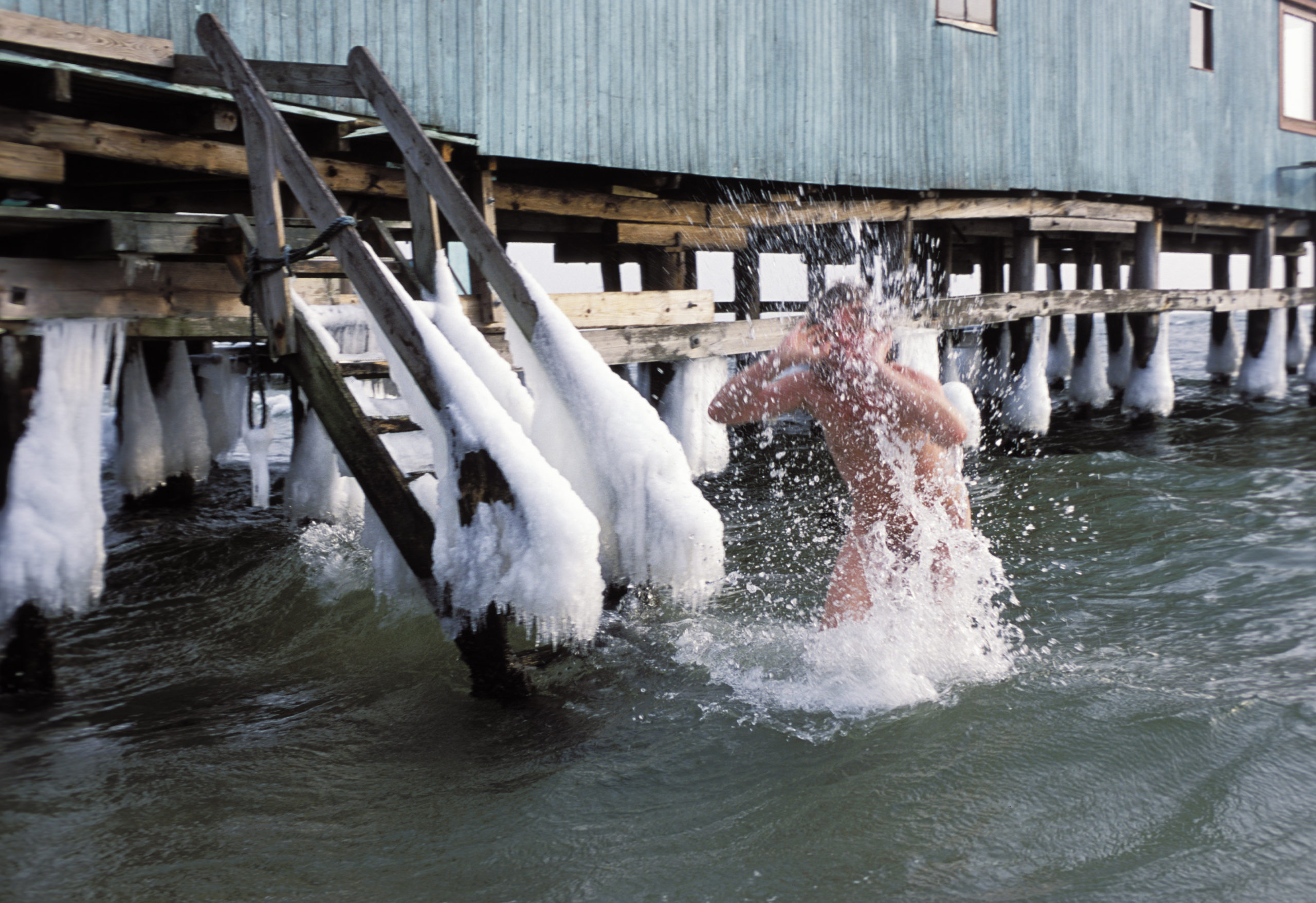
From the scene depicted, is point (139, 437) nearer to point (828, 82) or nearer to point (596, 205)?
→ point (596, 205)

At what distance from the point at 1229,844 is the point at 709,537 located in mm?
2169

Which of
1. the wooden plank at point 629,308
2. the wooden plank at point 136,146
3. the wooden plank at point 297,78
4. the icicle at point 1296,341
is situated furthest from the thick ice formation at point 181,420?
the icicle at point 1296,341

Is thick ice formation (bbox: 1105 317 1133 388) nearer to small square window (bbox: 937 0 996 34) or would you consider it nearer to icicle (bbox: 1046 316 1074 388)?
icicle (bbox: 1046 316 1074 388)

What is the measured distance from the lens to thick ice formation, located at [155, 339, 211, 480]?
877 cm

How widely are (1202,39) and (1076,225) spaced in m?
4.10

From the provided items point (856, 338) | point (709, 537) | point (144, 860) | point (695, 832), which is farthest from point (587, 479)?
point (144, 860)

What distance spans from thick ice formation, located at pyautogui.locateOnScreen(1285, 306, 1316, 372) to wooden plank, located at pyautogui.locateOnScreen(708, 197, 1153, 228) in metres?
11.2

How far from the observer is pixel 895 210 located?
1163 centimetres

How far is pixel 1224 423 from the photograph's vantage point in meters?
15.9

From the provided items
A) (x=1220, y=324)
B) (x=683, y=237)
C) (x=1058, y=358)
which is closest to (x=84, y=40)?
(x=683, y=237)

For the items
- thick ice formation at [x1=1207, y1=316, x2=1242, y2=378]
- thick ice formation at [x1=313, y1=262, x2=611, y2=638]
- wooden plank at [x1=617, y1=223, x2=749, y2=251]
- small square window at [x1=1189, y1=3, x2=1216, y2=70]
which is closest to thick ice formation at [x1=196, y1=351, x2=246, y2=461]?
wooden plank at [x1=617, y1=223, x2=749, y2=251]

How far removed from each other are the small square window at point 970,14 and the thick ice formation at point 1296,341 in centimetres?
1379

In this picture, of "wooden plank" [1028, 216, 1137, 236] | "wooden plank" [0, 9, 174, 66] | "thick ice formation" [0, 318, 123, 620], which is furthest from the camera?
"wooden plank" [1028, 216, 1137, 236]

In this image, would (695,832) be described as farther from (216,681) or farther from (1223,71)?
(1223,71)
